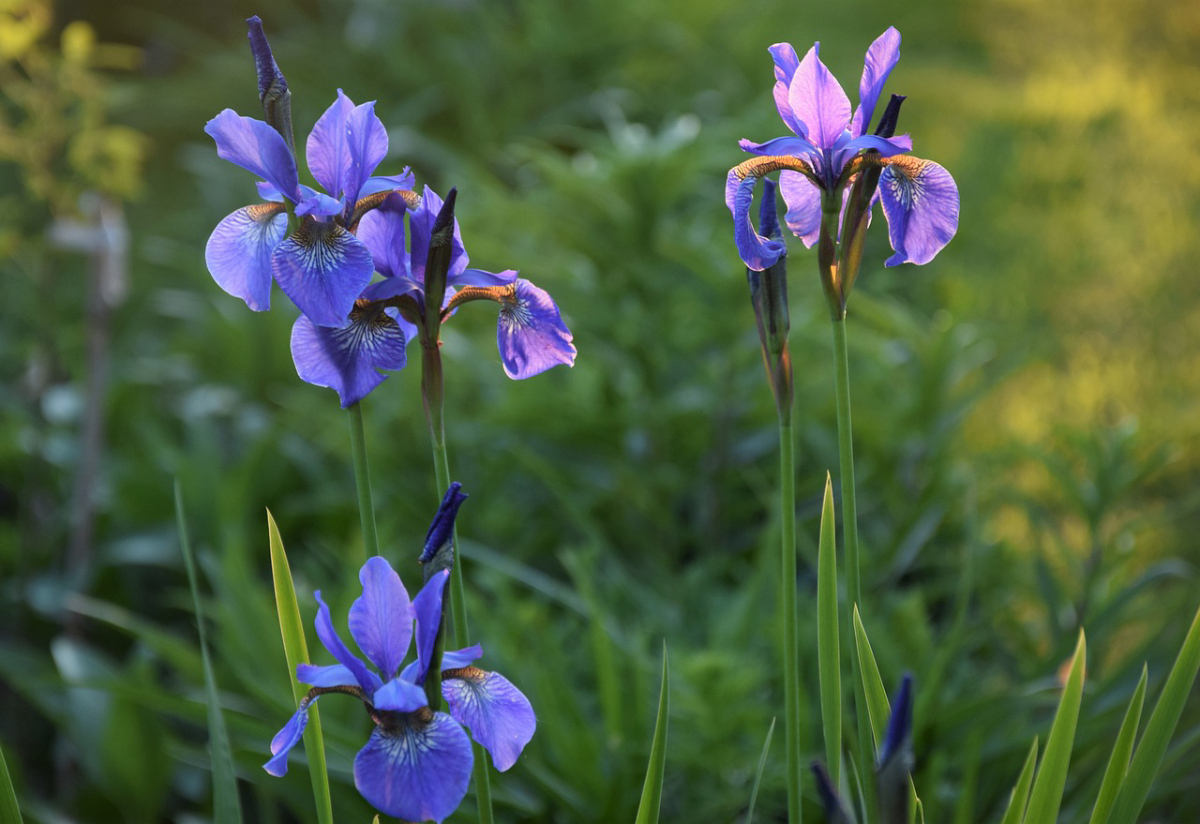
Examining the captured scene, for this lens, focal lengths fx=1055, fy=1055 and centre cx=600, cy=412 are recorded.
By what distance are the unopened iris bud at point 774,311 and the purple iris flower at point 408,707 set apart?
0.30 metres

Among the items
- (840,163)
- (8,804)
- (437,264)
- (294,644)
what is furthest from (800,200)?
(8,804)

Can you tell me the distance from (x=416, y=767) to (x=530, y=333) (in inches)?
12.8

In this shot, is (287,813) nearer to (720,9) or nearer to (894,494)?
(894,494)

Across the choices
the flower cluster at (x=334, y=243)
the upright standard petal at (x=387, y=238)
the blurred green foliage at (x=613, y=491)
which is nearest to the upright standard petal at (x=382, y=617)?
the flower cluster at (x=334, y=243)

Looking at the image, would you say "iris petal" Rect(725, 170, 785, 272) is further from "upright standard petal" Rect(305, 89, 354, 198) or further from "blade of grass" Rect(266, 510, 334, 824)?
"blade of grass" Rect(266, 510, 334, 824)

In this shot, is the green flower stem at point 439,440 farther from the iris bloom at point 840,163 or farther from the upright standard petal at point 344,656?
the iris bloom at point 840,163

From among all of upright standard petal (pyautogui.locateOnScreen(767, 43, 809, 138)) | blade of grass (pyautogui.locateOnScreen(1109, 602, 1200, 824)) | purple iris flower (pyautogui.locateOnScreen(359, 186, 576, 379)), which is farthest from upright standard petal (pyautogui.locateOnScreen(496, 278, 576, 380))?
blade of grass (pyautogui.locateOnScreen(1109, 602, 1200, 824))

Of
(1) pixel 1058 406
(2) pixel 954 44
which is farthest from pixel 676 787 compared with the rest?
(2) pixel 954 44

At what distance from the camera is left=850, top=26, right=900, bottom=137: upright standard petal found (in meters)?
0.75

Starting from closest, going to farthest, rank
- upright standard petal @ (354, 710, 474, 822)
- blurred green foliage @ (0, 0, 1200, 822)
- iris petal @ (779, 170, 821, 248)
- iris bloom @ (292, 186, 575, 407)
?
upright standard petal @ (354, 710, 474, 822)
iris bloom @ (292, 186, 575, 407)
iris petal @ (779, 170, 821, 248)
blurred green foliage @ (0, 0, 1200, 822)

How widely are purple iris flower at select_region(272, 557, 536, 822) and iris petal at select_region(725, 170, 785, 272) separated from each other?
0.30 m

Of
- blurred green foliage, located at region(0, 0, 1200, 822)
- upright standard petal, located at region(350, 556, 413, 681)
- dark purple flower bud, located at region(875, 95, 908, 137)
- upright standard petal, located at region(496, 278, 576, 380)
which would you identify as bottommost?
blurred green foliage, located at region(0, 0, 1200, 822)

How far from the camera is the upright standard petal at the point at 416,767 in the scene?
609 mm

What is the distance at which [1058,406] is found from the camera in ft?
9.87
